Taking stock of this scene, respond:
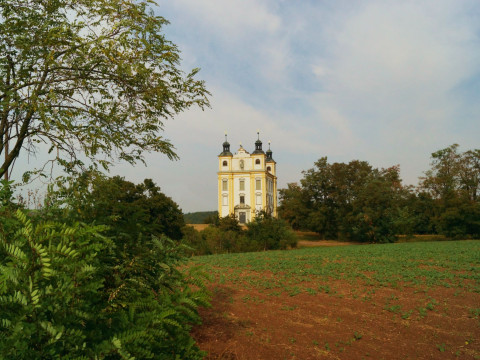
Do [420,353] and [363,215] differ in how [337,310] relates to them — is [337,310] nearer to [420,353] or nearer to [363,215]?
[420,353]

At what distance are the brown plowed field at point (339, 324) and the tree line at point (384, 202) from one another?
3176 cm

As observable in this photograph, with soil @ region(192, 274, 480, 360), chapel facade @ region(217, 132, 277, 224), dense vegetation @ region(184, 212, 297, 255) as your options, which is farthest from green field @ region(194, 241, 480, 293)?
chapel facade @ region(217, 132, 277, 224)

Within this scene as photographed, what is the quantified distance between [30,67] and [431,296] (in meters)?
9.43

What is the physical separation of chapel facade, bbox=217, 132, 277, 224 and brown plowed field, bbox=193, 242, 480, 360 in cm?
5736

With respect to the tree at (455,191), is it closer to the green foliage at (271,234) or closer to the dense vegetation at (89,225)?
the green foliage at (271,234)

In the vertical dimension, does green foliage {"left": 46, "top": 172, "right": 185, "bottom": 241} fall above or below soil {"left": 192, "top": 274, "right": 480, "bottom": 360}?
above

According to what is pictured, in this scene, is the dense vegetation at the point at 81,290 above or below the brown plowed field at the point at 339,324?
above

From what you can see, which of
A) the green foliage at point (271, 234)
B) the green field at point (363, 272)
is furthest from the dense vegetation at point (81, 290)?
the green foliage at point (271, 234)

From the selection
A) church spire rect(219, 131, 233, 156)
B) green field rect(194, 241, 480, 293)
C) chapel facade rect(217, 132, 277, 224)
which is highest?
church spire rect(219, 131, 233, 156)

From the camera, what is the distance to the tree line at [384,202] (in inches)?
1478

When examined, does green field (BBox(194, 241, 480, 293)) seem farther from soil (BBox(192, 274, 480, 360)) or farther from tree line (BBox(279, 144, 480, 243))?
tree line (BBox(279, 144, 480, 243))

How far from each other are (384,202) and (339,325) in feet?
120

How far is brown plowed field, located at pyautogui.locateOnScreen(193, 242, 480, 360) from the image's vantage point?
16.9ft

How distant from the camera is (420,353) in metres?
5.27
